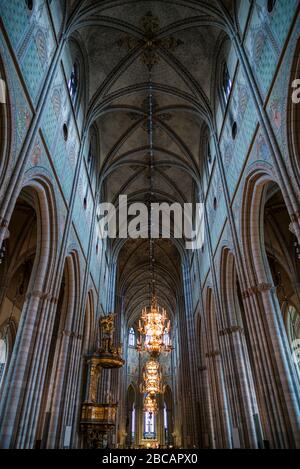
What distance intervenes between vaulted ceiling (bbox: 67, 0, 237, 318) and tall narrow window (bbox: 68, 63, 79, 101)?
1.16 metres

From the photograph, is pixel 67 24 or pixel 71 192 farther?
pixel 71 192

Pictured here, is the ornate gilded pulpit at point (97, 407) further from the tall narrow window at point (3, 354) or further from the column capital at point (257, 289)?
the column capital at point (257, 289)

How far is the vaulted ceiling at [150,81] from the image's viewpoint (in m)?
12.8

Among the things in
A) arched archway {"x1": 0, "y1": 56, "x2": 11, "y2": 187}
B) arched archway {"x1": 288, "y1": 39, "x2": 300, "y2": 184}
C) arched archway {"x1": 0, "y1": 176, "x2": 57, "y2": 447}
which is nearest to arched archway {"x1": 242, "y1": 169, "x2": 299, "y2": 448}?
arched archway {"x1": 288, "y1": 39, "x2": 300, "y2": 184}

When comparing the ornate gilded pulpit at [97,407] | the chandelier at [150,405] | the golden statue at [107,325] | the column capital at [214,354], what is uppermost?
the chandelier at [150,405]

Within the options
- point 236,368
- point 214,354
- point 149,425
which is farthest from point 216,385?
point 149,425

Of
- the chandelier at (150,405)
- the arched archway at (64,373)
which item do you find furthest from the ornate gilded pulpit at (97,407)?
the chandelier at (150,405)

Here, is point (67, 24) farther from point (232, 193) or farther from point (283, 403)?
point (283, 403)

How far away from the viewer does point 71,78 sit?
1281 centimetres

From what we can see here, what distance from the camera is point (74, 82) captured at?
13.2 metres

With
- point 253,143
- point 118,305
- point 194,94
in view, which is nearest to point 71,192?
point 253,143

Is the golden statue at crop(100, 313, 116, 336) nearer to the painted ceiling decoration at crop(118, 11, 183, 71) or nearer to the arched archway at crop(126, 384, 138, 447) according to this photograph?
the painted ceiling decoration at crop(118, 11, 183, 71)

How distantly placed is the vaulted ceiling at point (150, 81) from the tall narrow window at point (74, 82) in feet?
3.81

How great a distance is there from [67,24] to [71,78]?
2.09 m
